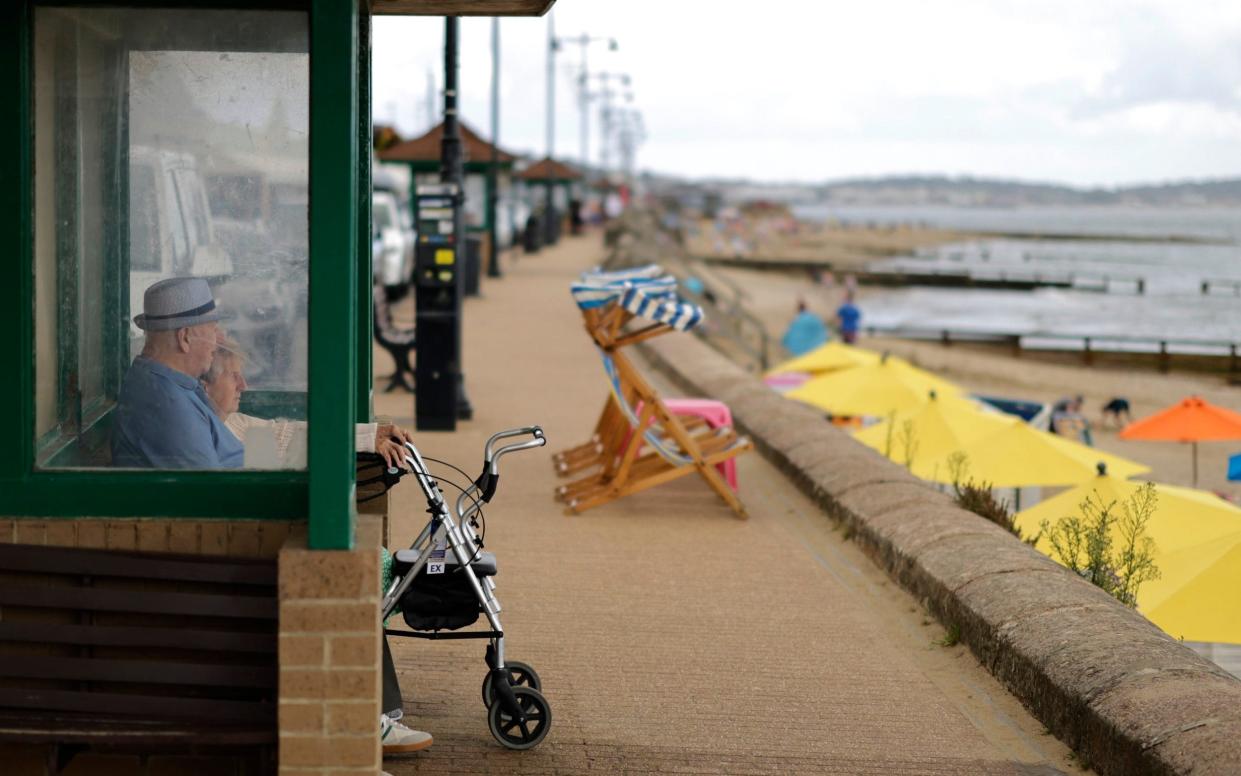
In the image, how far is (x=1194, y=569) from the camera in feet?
24.6

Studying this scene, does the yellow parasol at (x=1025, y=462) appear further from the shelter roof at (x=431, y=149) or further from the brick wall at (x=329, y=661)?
the shelter roof at (x=431, y=149)

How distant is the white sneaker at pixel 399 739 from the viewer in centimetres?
532

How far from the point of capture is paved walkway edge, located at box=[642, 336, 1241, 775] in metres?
5.09

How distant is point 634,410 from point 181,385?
18.6 feet

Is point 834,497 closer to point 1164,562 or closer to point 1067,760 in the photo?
point 1164,562

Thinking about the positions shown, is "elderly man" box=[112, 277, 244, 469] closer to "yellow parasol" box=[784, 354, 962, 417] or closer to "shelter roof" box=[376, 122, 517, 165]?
"yellow parasol" box=[784, 354, 962, 417]

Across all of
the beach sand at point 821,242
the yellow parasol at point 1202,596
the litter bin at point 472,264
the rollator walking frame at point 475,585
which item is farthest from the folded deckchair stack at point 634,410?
the beach sand at point 821,242

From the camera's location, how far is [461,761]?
539 centimetres

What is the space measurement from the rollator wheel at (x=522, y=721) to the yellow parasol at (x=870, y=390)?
32.5 ft

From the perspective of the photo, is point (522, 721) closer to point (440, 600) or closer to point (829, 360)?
point (440, 600)

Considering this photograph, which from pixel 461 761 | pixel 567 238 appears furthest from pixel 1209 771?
pixel 567 238

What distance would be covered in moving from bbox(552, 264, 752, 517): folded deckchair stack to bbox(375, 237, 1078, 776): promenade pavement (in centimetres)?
20

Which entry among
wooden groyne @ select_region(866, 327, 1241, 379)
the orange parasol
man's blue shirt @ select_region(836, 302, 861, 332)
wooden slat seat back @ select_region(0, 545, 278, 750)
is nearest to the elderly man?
wooden slat seat back @ select_region(0, 545, 278, 750)

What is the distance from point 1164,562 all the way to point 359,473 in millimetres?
4234
